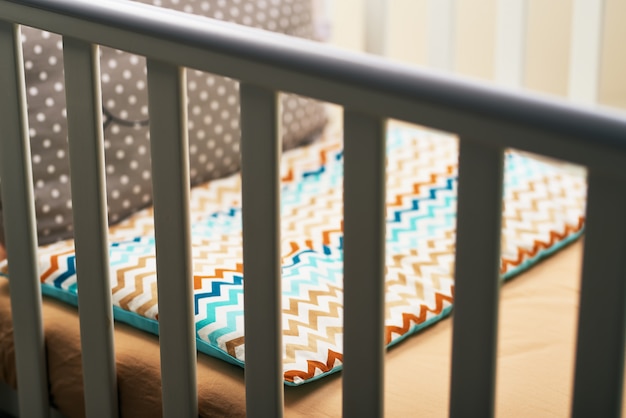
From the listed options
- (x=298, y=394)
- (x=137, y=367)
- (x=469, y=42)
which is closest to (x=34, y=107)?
(x=137, y=367)

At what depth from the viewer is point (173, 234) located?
0.74m

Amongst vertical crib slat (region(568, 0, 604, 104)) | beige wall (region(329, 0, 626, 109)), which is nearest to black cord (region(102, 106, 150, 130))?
vertical crib slat (region(568, 0, 604, 104))

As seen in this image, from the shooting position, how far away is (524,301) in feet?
3.39

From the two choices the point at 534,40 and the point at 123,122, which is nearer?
the point at 123,122

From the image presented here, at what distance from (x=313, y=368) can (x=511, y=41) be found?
2.79 ft

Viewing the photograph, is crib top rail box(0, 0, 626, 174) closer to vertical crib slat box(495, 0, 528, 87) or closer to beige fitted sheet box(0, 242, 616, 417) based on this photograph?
beige fitted sheet box(0, 242, 616, 417)

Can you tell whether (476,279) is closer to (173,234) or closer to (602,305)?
(602,305)

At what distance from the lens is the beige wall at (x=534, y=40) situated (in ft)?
7.47

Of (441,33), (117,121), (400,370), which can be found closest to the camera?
(400,370)

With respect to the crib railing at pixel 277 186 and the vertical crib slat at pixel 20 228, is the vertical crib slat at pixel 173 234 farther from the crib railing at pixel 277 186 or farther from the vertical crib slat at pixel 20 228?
the vertical crib slat at pixel 20 228

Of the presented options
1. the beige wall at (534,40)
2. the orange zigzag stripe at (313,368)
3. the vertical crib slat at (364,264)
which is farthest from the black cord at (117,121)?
the beige wall at (534,40)

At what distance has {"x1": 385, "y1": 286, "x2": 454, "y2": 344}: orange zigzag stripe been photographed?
92cm

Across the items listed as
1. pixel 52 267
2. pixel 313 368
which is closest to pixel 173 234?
pixel 313 368

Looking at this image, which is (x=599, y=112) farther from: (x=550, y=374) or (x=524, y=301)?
(x=524, y=301)
